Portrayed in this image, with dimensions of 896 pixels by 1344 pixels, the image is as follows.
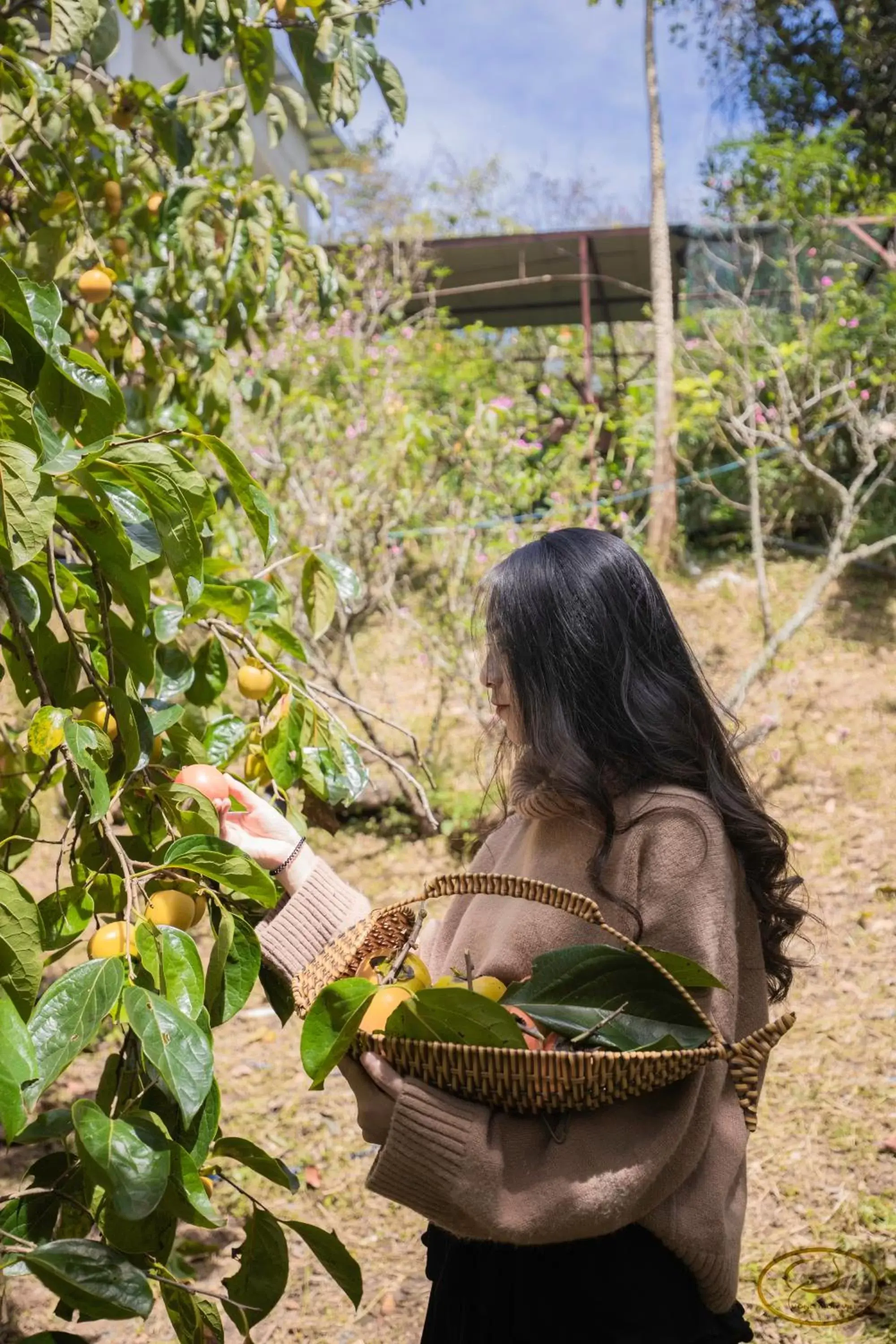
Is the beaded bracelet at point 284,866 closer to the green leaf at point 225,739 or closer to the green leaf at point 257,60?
the green leaf at point 225,739

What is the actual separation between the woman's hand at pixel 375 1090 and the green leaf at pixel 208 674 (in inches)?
25.7

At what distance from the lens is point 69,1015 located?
0.87m

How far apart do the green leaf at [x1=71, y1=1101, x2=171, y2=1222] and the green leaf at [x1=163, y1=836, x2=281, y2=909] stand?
210mm

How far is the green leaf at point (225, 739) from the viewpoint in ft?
4.91

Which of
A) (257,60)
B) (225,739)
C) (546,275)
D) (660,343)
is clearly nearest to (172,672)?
(225,739)

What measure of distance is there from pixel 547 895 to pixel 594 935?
7.8 inches

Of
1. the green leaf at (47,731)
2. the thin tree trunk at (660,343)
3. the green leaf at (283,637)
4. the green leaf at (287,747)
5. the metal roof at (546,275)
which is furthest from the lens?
the metal roof at (546,275)

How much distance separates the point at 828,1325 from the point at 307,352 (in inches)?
216

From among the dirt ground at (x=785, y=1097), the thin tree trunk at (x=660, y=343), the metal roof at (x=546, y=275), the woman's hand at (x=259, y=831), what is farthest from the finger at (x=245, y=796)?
the metal roof at (x=546, y=275)

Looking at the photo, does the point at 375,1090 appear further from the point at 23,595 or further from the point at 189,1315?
the point at 23,595

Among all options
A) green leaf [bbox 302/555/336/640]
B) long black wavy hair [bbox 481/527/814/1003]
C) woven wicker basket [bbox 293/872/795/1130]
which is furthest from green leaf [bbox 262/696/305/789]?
woven wicker basket [bbox 293/872/795/1130]

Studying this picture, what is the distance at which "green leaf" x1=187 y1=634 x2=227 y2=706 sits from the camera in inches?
62.8

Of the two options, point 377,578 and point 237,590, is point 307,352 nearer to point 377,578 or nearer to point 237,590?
point 377,578

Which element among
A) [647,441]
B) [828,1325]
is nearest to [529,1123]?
→ [828,1325]
